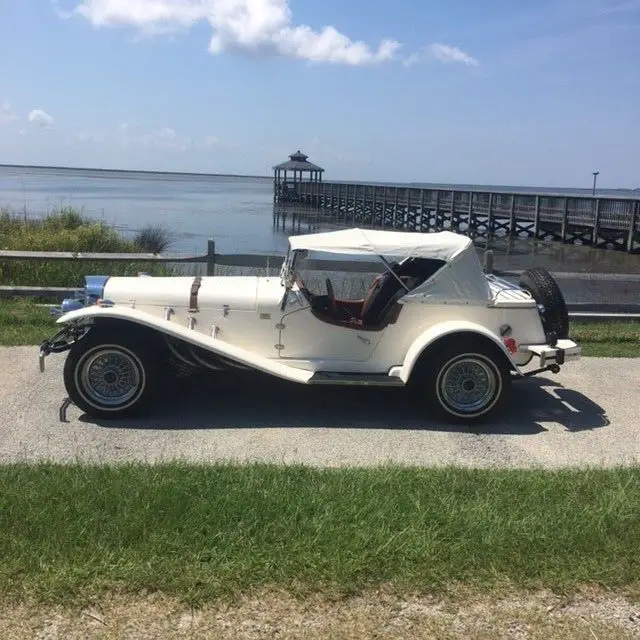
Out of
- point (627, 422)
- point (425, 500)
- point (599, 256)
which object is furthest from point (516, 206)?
point (425, 500)

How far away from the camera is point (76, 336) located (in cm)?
617

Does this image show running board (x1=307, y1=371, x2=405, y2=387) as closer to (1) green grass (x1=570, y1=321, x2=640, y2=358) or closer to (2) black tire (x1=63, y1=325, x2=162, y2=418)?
(2) black tire (x1=63, y1=325, x2=162, y2=418)

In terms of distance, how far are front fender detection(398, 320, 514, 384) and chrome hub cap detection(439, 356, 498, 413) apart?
0.71 ft

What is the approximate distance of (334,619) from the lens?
122 inches

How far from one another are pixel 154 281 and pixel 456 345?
2758mm

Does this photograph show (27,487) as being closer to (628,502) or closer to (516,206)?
(628,502)

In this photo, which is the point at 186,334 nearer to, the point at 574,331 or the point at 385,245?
the point at 385,245

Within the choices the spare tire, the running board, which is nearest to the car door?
the running board

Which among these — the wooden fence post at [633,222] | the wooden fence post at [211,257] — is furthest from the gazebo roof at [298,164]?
the wooden fence post at [211,257]

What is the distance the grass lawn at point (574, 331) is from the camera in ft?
28.8

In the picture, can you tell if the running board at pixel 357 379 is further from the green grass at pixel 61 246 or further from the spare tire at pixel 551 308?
the green grass at pixel 61 246

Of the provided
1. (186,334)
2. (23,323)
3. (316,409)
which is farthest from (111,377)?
(23,323)

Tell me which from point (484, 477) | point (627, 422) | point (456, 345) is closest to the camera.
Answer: point (484, 477)

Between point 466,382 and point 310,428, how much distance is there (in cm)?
143
